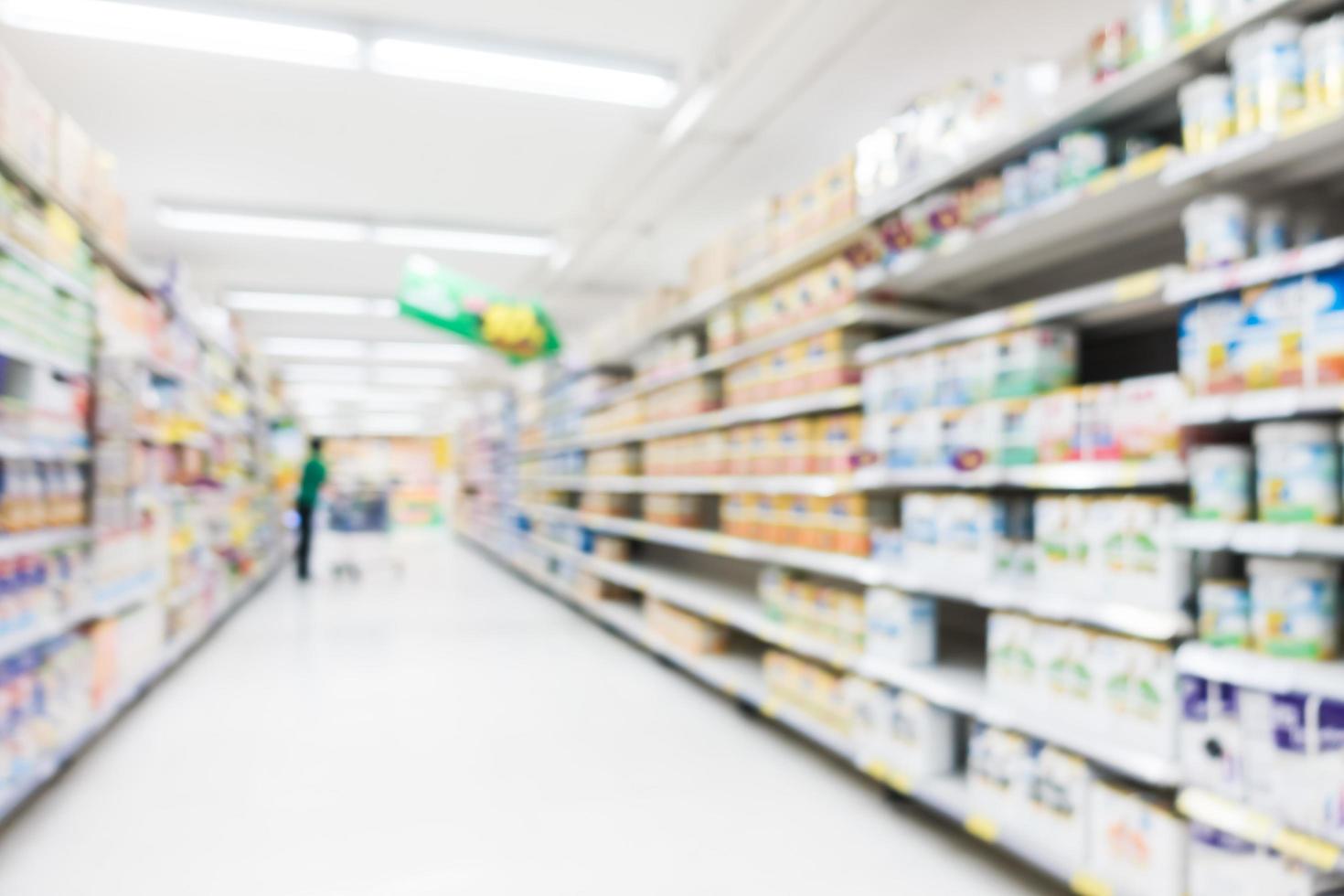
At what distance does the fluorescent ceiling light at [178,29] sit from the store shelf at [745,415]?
2.73 meters

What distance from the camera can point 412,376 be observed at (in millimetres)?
17844

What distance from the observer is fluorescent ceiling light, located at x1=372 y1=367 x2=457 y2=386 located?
17.0 meters

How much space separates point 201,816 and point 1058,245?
3617 millimetres

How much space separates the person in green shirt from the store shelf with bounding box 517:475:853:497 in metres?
3.61

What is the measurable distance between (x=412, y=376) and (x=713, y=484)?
47.4 feet

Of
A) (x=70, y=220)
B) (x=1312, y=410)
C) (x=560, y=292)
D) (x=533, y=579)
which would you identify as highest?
(x=560, y=292)

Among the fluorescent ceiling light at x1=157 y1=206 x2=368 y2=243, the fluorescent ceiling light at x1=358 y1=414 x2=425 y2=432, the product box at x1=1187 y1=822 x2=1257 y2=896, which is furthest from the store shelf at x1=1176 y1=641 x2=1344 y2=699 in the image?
the fluorescent ceiling light at x1=358 y1=414 x2=425 y2=432

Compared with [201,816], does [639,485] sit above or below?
above

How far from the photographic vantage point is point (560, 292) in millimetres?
10578

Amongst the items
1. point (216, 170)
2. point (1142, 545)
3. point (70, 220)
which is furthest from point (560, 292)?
point (1142, 545)

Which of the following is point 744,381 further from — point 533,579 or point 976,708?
point 533,579

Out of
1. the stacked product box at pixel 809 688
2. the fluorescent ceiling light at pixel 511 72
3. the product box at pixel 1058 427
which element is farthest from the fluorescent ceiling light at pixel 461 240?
the product box at pixel 1058 427

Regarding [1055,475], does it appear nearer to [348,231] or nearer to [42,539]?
[42,539]

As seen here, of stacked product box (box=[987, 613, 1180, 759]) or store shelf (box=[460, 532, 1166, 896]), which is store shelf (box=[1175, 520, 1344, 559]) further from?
store shelf (box=[460, 532, 1166, 896])
